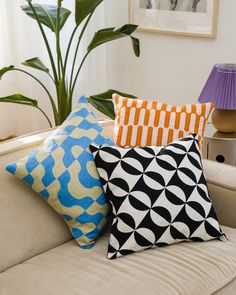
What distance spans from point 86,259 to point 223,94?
1036 millimetres

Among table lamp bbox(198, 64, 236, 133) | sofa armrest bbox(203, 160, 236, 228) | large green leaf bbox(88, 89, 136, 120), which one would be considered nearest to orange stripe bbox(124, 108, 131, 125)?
sofa armrest bbox(203, 160, 236, 228)

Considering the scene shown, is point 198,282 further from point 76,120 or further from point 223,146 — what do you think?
point 223,146

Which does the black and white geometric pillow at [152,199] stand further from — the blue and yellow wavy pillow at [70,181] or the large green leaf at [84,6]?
the large green leaf at [84,6]

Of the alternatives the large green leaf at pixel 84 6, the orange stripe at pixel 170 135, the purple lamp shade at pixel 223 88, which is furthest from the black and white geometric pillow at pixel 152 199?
the large green leaf at pixel 84 6

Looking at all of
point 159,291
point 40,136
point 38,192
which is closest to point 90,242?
point 38,192

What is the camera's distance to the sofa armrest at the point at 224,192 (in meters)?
1.88

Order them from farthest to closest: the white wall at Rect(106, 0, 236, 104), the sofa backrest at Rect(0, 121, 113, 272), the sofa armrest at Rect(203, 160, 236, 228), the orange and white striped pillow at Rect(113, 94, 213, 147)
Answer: the white wall at Rect(106, 0, 236, 104)
the orange and white striped pillow at Rect(113, 94, 213, 147)
the sofa armrest at Rect(203, 160, 236, 228)
the sofa backrest at Rect(0, 121, 113, 272)

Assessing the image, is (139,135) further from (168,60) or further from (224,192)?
(168,60)

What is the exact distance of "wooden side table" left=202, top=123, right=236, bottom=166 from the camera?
2.41 metres

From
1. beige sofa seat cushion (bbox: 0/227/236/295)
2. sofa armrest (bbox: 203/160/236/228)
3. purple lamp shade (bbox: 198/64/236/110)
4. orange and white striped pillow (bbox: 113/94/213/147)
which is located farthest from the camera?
purple lamp shade (bbox: 198/64/236/110)

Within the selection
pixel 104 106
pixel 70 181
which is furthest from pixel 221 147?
pixel 70 181

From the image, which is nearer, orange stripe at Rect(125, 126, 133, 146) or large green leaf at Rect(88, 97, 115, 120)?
orange stripe at Rect(125, 126, 133, 146)

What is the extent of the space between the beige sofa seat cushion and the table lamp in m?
0.77

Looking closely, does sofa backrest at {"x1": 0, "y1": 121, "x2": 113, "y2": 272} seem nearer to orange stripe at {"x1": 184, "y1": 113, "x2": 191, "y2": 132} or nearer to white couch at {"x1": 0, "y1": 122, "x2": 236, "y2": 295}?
white couch at {"x1": 0, "y1": 122, "x2": 236, "y2": 295}
